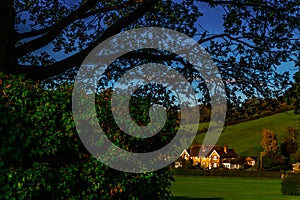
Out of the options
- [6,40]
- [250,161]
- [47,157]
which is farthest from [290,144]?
[47,157]

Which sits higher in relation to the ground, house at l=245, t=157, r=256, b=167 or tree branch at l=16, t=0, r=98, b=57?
house at l=245, t=157, r=256, b=167

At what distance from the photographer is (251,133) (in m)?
144

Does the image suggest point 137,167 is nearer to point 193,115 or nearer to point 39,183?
point 39,183

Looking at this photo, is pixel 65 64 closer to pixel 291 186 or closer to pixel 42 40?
pixel 42 40

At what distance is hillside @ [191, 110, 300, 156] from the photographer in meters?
140

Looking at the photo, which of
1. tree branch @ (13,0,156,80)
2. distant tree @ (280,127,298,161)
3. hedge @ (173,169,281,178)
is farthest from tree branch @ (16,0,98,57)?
distant tree @ (280,127,298,161)

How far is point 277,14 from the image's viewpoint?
17.3 metres

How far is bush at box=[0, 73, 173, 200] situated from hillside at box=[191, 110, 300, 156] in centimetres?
13044

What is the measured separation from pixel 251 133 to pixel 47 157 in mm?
136368

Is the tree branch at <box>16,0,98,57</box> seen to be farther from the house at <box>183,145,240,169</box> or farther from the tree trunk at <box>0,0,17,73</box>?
the house at <box>183,145,240,169</box>

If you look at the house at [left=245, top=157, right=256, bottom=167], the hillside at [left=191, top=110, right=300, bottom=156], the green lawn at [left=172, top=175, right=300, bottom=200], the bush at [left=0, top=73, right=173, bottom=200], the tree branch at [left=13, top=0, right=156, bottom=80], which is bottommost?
→ the green lawn at [left=172, top=175, right=300, bottom=200]

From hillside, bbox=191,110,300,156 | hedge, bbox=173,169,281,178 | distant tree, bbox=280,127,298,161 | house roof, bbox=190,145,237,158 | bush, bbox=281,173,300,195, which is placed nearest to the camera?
bush, bbox=281,173,300,195

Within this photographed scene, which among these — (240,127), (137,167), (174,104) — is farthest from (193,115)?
(240,127)

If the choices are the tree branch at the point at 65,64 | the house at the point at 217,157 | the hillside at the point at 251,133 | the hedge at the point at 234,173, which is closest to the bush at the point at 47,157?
the tree branch at the point at 65,64
